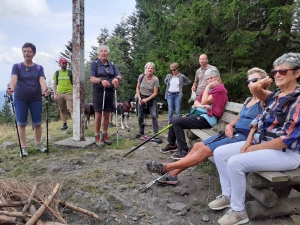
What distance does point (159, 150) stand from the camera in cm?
563

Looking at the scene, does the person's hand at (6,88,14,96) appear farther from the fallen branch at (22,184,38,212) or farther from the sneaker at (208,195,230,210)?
the sneaker at (208,195,230,210)

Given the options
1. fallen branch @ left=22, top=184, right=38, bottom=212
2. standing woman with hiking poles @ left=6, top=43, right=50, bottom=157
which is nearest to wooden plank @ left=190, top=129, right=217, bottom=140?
fallen branch @ left=22, top=184, right=38, bottom=212

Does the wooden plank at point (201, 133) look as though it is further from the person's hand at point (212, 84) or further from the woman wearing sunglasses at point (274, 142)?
the woman wearing sunglasses at point (274, 142)

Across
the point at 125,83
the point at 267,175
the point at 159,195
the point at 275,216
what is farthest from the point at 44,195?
the point at 125,83

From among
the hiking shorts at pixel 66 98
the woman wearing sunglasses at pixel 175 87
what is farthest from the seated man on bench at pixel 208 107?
the hiking shorts at pixel 66 98

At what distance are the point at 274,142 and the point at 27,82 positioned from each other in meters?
4.55

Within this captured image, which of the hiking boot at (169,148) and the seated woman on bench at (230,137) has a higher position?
the seated woman on bench at (230,137)

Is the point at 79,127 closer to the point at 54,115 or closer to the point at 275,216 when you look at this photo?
the point at 275,216

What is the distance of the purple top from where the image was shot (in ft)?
16.1

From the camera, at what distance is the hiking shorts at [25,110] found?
5.00 metres

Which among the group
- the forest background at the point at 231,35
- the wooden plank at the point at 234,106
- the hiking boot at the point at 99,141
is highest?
the forest background at the point at 231,35

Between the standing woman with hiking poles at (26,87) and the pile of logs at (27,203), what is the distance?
242cm

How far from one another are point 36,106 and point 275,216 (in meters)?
4.65

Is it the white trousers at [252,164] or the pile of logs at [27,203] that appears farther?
the white trousers at [252,164]
